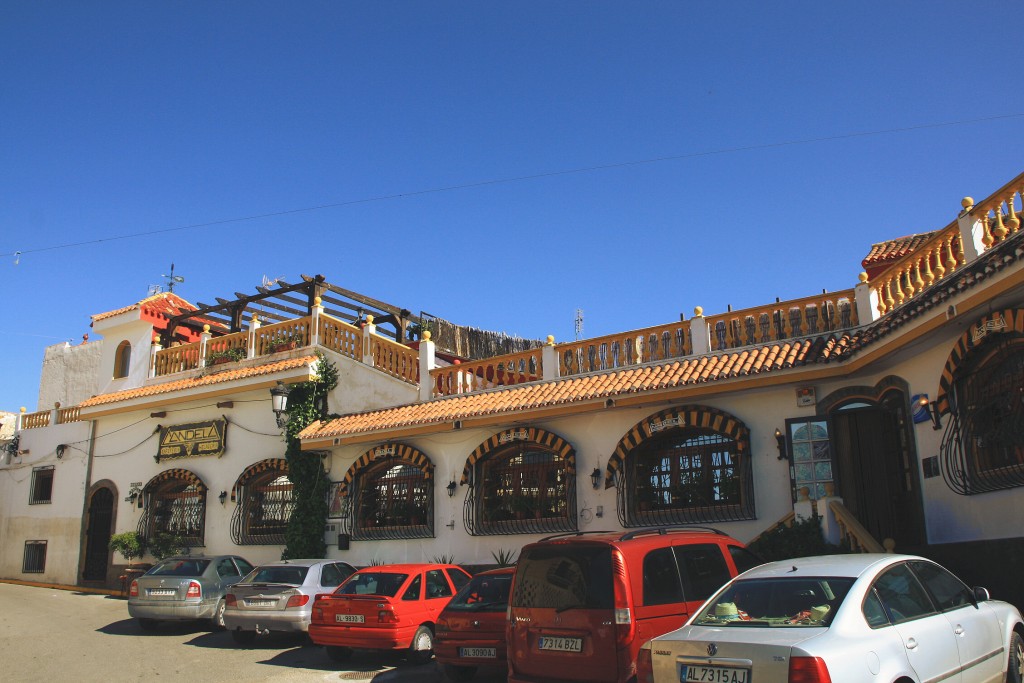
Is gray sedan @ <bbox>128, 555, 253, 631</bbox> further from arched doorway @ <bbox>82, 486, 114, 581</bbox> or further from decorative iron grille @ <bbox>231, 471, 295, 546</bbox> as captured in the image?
arched doorway @ <bbox>82, 486, 114, 581</bbox>

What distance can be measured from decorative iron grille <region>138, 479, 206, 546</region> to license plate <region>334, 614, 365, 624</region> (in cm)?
1071

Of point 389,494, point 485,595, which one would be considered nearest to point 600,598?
point 485,595

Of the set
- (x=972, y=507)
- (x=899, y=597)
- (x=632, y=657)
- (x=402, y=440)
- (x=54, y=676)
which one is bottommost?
(x=54, y=676)

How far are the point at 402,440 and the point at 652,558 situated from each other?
1062cm

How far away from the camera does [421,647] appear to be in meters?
11.3

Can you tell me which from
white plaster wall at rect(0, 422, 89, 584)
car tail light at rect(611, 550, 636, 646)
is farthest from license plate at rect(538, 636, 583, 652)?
white plaster wall at rect(0, 422, 89, 584)

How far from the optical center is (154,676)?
10.8 metres

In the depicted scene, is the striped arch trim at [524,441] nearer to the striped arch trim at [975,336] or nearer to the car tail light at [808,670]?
the striped arch trim at [975,336]

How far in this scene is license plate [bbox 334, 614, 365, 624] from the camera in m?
11.1

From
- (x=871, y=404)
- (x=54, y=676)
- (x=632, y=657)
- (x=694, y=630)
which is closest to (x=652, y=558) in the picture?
(x=632, y=657)

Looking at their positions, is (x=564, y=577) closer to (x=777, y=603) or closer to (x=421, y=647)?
(x=777, y=603)

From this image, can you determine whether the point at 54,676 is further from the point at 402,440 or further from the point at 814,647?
the point at 814,647

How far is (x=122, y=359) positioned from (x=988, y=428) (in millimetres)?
22770

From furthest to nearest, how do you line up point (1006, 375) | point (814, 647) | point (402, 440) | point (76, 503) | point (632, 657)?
1. point (76, 503)
2. point (402, 440)
3. point (1006, 375)
4. point (632, 657)
5. point (814, 647)
